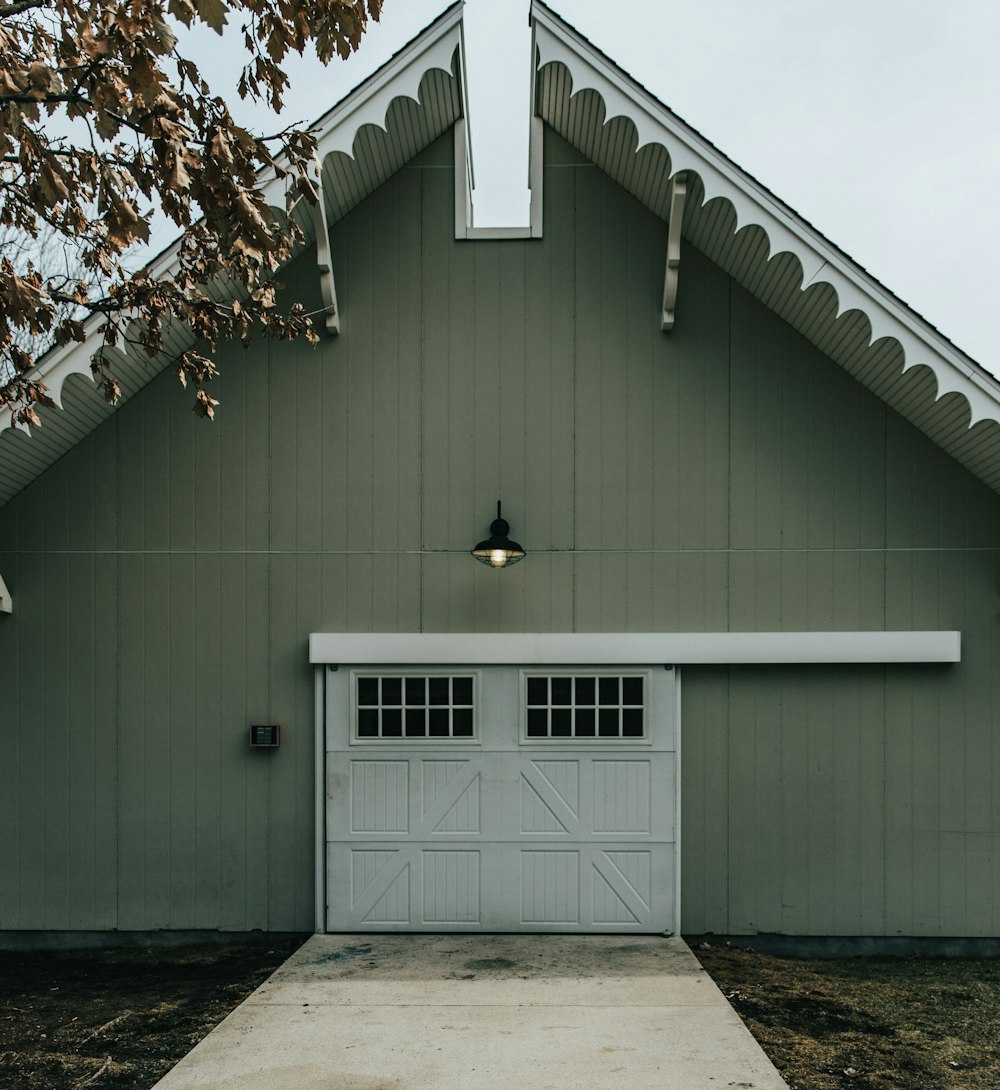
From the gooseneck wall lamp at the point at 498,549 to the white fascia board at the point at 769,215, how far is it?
274cm

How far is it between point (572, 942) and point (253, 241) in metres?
5.47

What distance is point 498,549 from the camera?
7.63m

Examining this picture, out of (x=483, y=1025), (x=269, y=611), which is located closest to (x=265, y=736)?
(x=269, y=611)

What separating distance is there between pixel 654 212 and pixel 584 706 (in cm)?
389

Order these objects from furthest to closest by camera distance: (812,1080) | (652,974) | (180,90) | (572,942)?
(572,942) < (652,974) < (812,1080) < (180,90)

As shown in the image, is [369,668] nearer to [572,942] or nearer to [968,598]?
[572,942]

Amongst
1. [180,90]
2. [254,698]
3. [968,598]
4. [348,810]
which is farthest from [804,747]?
[180,90]

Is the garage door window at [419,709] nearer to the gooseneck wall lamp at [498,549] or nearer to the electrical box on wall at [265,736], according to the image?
the electrical box on wall at [265,736]

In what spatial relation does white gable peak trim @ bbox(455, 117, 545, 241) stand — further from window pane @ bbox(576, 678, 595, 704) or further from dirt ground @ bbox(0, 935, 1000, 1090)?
dirt ground @ bbox(0, 935, 1000, 1090)

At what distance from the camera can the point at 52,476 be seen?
798 cm

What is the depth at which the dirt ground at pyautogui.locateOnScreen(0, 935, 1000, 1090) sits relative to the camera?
5340 mm

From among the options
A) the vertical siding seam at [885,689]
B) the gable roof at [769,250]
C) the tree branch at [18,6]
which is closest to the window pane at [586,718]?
the vertical siding seam at [885,689]

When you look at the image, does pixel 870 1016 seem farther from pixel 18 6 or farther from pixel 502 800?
pixel 18 6

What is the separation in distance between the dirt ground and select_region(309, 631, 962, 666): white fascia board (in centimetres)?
220
